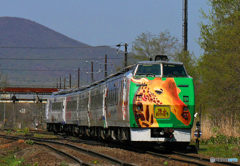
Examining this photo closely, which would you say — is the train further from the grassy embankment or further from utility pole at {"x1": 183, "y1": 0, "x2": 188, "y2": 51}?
utility pole at {"x1": 183, "y1": 0, "x2": 188, "y2": 51}

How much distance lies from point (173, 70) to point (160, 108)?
1.87m

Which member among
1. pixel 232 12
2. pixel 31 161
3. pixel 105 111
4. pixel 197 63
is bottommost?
pixel 31 161

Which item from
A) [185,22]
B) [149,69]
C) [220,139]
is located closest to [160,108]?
[149,69]

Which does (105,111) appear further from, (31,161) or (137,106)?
(31,161)

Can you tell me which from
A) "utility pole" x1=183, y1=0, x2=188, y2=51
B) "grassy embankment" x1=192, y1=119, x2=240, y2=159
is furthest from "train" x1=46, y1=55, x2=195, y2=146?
"utility pole" x1=183, y1=0, x2=188, y2=51

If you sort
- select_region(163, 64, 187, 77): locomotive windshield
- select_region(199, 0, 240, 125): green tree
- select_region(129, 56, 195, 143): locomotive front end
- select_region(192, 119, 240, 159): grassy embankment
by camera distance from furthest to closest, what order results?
1. select_region(199, 0, 240, 125): green tree
2. select_region(163, 64, 187, 77): locomotive windshield
3. select_region(192, 119, 240, 159): grassy embankment
4. select_region(129, 56, 195, 143): locomotive front end

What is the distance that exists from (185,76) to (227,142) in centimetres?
389

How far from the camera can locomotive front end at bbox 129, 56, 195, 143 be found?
16438mm

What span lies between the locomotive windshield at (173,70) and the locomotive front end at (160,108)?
0.45 metres

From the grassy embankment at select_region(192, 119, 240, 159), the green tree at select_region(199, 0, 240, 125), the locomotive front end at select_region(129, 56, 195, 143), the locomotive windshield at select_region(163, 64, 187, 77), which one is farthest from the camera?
the green tree at select_region(199, 0, 240, 125)

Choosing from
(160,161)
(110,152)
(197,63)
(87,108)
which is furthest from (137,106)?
(197,63)

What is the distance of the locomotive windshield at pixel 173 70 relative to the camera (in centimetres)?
1733

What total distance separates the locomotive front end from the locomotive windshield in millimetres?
452

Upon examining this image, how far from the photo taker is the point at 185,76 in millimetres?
17391
